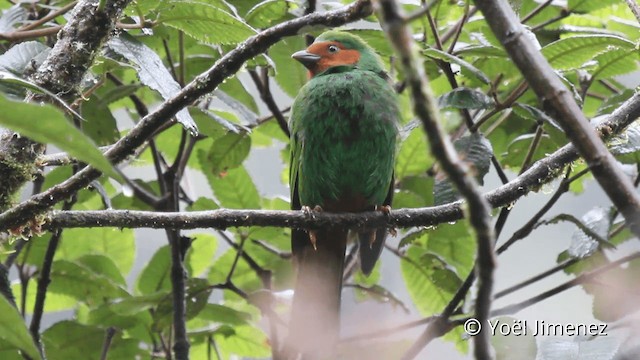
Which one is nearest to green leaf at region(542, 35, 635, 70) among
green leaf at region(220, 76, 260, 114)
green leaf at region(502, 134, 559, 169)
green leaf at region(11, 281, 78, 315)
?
green leaf at region(502, 134, 559, 169)

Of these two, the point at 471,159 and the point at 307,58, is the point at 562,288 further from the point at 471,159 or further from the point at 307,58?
the point at 307,58

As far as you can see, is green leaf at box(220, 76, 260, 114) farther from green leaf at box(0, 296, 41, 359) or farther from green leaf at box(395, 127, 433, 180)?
green leaf at box(0, 296, 41, 359)

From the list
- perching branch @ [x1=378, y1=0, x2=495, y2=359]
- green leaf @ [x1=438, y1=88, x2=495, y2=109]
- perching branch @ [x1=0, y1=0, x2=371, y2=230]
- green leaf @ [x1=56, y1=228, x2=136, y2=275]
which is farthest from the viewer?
green leaf @ [x1=56, y1=228, x2=136, y2=275]

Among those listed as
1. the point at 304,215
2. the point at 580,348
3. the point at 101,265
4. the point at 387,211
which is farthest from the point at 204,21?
the point at 580,348

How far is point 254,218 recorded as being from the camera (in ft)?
7.14

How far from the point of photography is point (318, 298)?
3270 mm

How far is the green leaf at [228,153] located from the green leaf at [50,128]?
2235 millimetres

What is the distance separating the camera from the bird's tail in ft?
10.2

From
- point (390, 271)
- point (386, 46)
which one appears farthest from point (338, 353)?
point (386, 46)

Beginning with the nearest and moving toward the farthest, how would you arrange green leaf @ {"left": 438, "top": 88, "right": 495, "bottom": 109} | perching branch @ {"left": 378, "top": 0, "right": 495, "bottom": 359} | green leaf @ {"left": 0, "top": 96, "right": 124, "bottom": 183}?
perching branch @ {"left": 378, "top": 0, "right": 495, "bottom": 359}, green leaf @ {"left": 0, "top": 96, "right": 124, "bottom": 183}, green leaf @ {"left": 438, "top": 88, "right": 495, "bottom": 109}

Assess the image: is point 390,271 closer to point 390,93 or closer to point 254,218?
point 390,93

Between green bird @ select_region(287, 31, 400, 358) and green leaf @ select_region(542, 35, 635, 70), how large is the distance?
70 cm

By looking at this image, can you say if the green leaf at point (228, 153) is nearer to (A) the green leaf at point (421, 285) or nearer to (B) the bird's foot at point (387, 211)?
(B) the bird's foot at point (387, 211)

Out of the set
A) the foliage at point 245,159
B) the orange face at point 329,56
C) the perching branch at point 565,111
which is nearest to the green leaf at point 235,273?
the foliage at point 245,159
